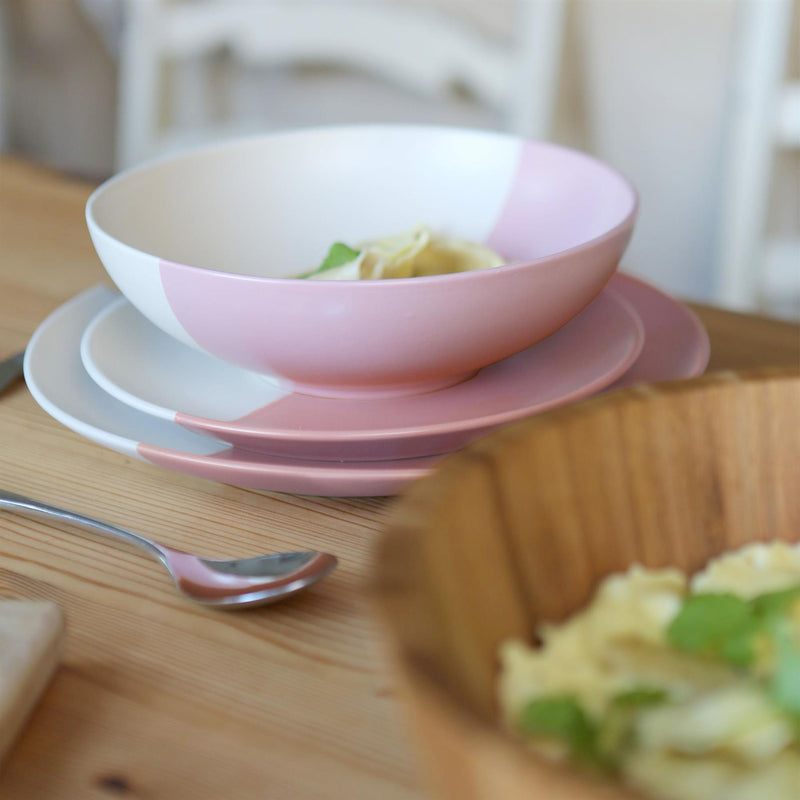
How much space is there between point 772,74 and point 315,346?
949 millimetres

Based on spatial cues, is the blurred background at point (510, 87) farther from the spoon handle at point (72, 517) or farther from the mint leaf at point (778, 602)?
the mint leaf at point (778, 602)

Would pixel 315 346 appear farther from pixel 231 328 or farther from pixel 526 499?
pixel 526 499

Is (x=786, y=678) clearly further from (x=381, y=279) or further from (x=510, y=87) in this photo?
(x=510, y=87)

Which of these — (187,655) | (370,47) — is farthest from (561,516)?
(370,47)

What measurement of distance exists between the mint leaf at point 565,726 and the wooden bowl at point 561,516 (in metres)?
0.01

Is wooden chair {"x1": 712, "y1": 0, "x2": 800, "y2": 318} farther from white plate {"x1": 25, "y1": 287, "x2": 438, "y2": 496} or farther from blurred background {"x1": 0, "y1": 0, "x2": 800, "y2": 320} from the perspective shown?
white plate {"x1": 25, "y1": 287, "x2": 438, "y2": 496}

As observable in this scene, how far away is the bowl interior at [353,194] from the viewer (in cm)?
73

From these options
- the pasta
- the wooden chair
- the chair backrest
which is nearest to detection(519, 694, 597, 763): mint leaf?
the pasta

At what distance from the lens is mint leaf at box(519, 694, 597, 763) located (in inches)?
9.8

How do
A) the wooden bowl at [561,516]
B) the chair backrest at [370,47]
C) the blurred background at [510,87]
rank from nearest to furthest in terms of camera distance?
the wooden bowl at [561,516], the blurred background at [510,87], the chair backrest at [370,47]

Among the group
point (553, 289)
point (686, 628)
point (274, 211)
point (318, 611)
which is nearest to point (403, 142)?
point (274, 211)

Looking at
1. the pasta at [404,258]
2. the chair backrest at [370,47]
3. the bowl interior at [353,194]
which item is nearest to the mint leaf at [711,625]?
the pasta at [404,258]

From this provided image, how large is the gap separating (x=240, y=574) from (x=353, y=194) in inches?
16.8

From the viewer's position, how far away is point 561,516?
0.33m
